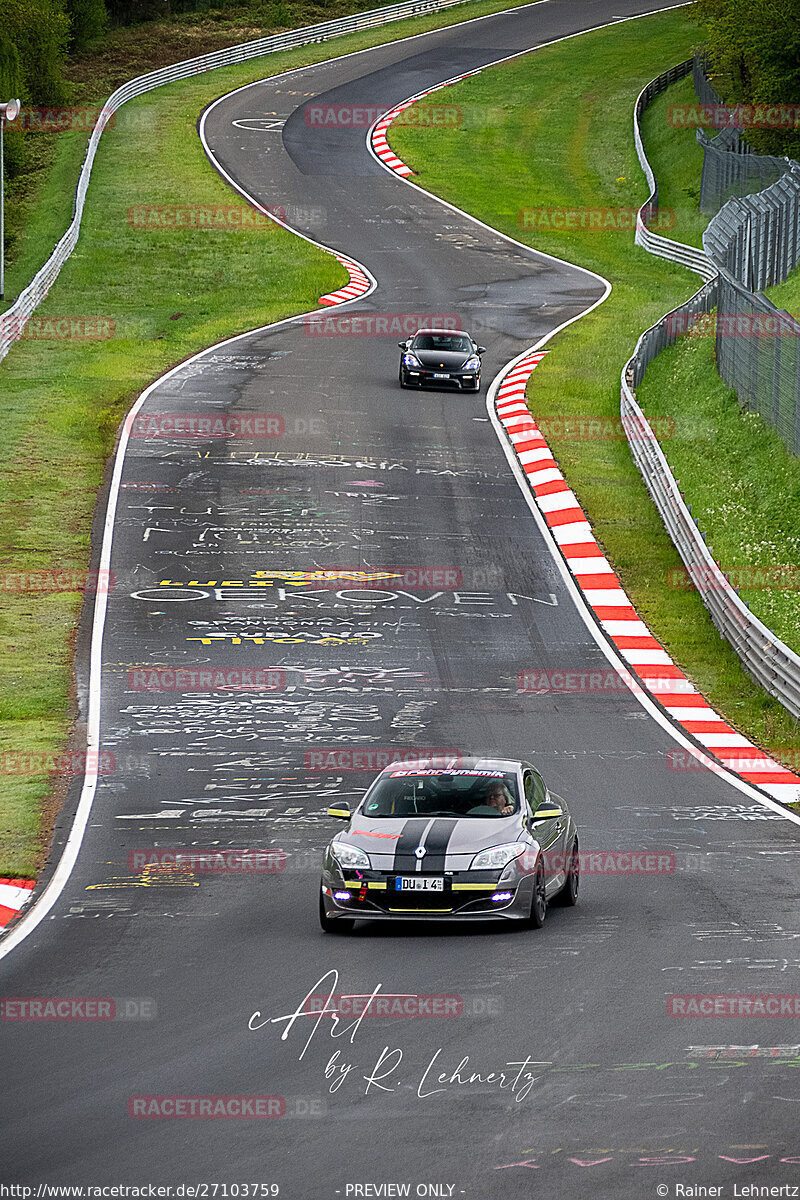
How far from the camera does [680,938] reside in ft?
39.7

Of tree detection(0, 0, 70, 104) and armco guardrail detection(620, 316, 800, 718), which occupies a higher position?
tree detection(0, 0, 70, 104)

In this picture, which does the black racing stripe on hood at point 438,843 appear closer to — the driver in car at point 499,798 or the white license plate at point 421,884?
the white license plate at point 421,884

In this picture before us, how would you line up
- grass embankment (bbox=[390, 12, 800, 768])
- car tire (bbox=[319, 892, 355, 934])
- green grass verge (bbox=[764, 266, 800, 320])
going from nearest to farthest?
car tire (bbox=[319, 892, 355, 934]) < grass embankment (bbox=[390, 12, 800, 768]) < green grass verge (bbox=[764, 266, 800, 320])

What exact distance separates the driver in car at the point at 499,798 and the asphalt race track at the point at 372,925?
980mm

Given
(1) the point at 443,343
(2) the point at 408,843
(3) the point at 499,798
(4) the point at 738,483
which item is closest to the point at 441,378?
(1) the point at 443,343

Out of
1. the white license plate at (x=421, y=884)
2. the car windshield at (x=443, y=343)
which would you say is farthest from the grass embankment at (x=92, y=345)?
the car windshield at (x=443, y=343)

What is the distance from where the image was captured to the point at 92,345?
45.7 m

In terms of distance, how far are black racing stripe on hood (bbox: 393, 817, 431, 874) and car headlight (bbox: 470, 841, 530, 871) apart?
470 millimetres

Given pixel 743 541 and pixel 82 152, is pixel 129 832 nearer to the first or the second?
pixel 743 541

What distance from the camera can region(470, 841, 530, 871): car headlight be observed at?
12.4 m

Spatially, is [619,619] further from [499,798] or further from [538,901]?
[538,901]

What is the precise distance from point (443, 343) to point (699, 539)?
15120mm

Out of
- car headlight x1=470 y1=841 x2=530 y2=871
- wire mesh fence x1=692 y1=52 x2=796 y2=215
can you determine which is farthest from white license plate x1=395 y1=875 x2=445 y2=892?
wire mesh fence x1=692 y1=52 x2=796 y2=215

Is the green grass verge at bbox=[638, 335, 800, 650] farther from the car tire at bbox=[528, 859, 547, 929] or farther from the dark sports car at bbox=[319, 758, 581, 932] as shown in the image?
the car tire at bbox=[528, 859, 547, 929]
